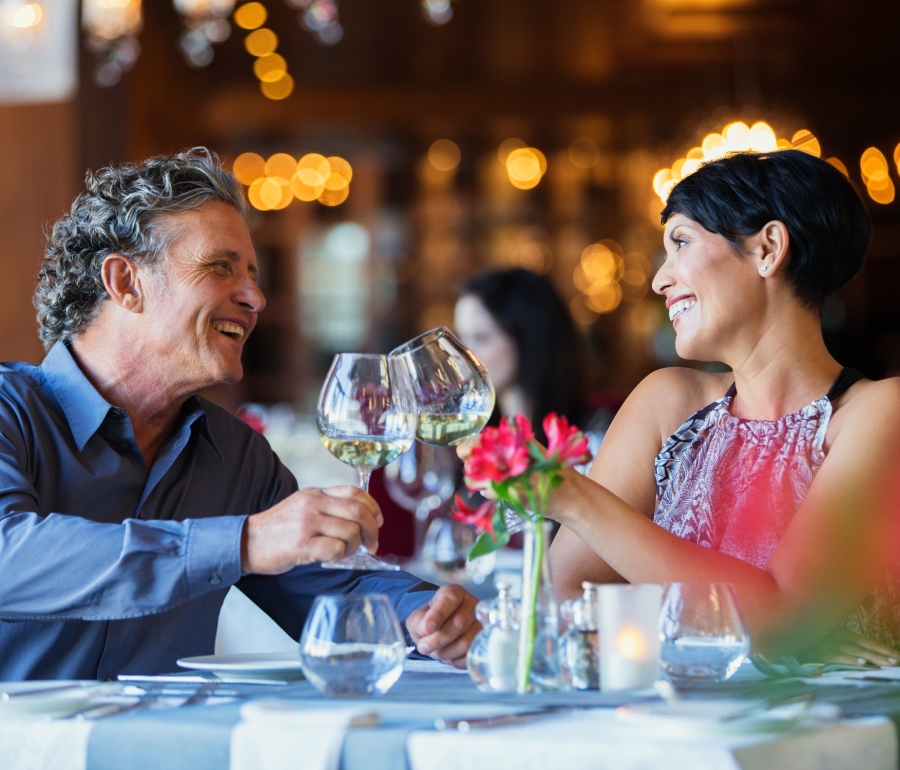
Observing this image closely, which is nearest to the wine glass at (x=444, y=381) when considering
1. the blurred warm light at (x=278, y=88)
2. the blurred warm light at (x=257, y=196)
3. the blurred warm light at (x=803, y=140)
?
the blurred warm light at (x=803, y=140)

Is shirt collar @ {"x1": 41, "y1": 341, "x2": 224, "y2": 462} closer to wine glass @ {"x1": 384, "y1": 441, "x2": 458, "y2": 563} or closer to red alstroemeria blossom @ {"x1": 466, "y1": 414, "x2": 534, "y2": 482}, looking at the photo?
red alstroemeria blossom @ {"x1": 466, "y1": 414, "x2": 534, "y2": 482}

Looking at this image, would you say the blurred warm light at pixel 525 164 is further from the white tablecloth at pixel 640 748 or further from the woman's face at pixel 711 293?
the white tablecloth at pixel 640 748

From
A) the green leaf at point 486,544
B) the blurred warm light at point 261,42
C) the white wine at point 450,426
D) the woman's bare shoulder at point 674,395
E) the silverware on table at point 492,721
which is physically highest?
the blurred warm light at point 261,42

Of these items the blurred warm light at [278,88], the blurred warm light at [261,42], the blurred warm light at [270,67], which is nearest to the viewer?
the blurred warm light at [261,42]

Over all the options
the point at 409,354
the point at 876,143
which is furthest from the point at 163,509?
the point at 876,143

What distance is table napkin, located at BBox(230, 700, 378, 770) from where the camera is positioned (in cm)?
92

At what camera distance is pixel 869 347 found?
9297 millimetres

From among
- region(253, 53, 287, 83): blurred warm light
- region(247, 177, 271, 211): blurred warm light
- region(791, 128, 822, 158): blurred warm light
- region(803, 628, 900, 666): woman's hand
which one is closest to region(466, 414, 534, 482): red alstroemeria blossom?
region(803, 628, 900, 666): woman's hand

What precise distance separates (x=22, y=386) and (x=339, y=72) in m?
7.46

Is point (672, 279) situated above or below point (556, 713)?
above

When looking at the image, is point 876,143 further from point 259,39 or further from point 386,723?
point 386,723

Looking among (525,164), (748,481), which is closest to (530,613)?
(748,481)

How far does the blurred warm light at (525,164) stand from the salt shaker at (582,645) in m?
8.65

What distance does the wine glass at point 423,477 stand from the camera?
2902mm
